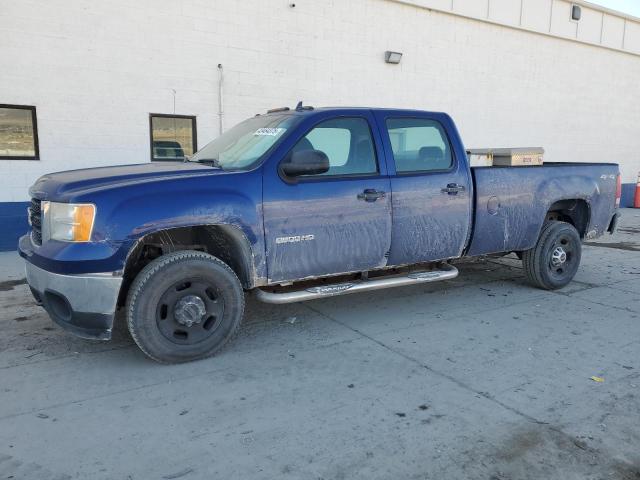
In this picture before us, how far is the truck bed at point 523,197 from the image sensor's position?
5359 mm

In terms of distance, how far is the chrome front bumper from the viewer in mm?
3588

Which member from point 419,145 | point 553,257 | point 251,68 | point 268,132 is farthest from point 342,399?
point 251,68

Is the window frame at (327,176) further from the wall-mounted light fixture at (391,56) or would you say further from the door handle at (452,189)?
the wall-mounted light fixture at (391,56)

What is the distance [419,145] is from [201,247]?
7.79 feet

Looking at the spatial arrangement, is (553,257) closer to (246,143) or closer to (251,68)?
(246,143)

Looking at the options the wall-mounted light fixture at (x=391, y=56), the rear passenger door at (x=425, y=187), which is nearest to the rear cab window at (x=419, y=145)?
the rear passenger door at (x=425, y=187)

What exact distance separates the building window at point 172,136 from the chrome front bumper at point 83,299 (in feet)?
19.5

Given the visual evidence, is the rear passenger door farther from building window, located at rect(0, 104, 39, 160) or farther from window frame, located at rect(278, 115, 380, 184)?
building window, located at rect(0, 104, 39, 160)

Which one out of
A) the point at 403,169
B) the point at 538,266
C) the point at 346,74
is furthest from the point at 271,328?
the point at 346,74

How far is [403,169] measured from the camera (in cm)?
488

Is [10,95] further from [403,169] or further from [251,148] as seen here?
[403,169]

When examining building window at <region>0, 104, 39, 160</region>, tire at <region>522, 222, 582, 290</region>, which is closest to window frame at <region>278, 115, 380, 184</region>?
tire at <region>522, 222, 582, 290</region>

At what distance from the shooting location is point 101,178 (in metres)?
3.93

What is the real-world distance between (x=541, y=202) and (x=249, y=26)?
21.9 ft
